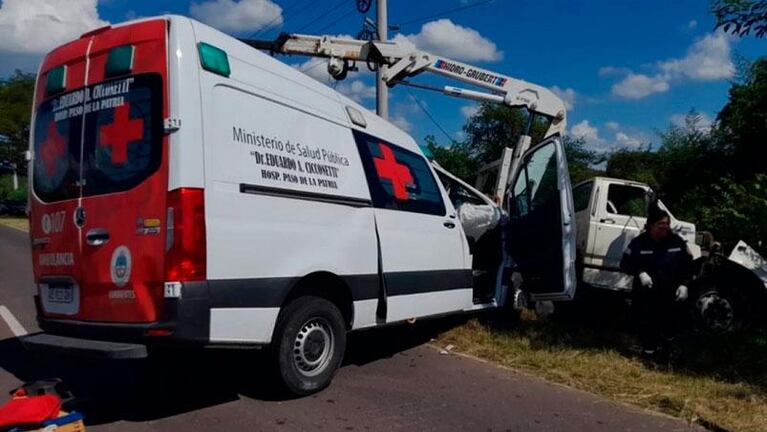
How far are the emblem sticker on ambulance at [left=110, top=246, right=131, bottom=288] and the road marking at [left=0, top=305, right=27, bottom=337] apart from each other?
154 inches

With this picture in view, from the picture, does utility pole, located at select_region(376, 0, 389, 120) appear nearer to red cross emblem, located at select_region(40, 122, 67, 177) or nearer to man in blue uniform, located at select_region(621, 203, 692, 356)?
man in blue uniform, located at select_region(621, 203, 692, 356)

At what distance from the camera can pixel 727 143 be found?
40.2ft

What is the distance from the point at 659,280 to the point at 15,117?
47385mm

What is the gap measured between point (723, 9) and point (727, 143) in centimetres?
745

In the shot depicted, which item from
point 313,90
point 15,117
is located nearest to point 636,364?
point 313,90

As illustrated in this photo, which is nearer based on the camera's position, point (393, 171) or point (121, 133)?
point (121, 133)

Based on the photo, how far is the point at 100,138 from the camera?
446 centimetres

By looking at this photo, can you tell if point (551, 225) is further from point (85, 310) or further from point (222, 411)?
point (85, 310)

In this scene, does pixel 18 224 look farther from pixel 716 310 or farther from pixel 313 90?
pixel 716 310

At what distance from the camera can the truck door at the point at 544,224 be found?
6.48 meters

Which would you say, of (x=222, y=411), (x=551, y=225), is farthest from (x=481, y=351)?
(x=222, y=411)

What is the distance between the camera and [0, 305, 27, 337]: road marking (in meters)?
7.42

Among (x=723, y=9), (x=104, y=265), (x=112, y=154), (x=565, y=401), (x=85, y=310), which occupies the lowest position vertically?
(x=565, y=401)


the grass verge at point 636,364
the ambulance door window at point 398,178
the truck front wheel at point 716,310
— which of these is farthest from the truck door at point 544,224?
the truck front wheel at point 716,310
